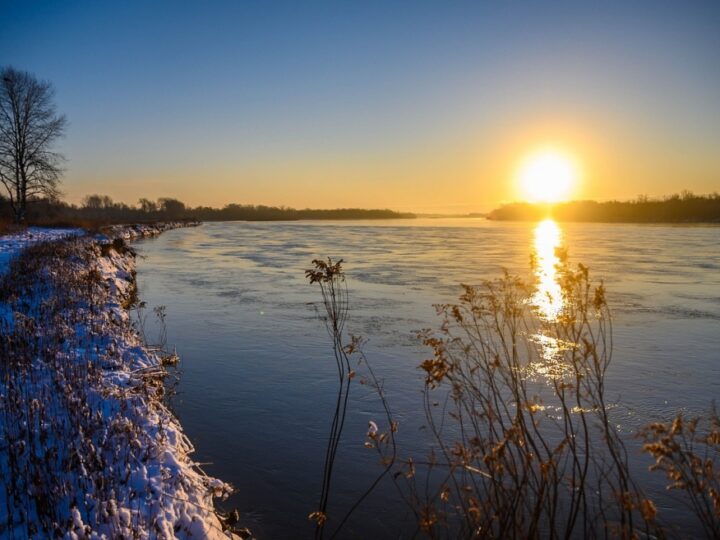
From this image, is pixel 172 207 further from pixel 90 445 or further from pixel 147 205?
pixel 90 445

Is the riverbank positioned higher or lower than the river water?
higher

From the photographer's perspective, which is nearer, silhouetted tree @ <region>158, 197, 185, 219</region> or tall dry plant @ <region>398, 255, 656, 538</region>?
tall dry plant @ <region>398, 255, 656, 538</region>

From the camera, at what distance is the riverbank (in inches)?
140

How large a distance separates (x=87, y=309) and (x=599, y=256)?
25.1m

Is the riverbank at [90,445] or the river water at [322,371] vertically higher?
the riverbank at [90,445]

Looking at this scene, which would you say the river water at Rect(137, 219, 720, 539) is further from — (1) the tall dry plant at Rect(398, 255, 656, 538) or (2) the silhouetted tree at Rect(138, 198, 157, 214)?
(2) the silhouetted tree at Rect(138, 198, 157, 214)

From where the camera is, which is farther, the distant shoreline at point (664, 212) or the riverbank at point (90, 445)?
the distant shoreline at point (664, 212)

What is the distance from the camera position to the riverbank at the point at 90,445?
355 centimetres

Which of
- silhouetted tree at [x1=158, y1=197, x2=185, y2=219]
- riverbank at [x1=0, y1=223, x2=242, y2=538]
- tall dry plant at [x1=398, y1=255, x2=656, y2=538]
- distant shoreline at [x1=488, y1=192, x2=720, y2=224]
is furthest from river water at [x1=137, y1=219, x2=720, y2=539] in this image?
silhouetted tree at [x1=158, y1=197, x2=185, y2=219]

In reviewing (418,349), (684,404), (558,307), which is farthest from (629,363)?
(558,307)

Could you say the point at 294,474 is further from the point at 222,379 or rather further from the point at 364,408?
the point at 222,379

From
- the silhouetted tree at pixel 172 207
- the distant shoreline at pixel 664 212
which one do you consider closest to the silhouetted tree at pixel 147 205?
the silhouetted tree at pixel 172 207

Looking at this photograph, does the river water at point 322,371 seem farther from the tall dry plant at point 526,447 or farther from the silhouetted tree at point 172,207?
the silhouetted tree at point 172,207

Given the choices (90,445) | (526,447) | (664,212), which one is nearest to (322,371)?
(90,445)
